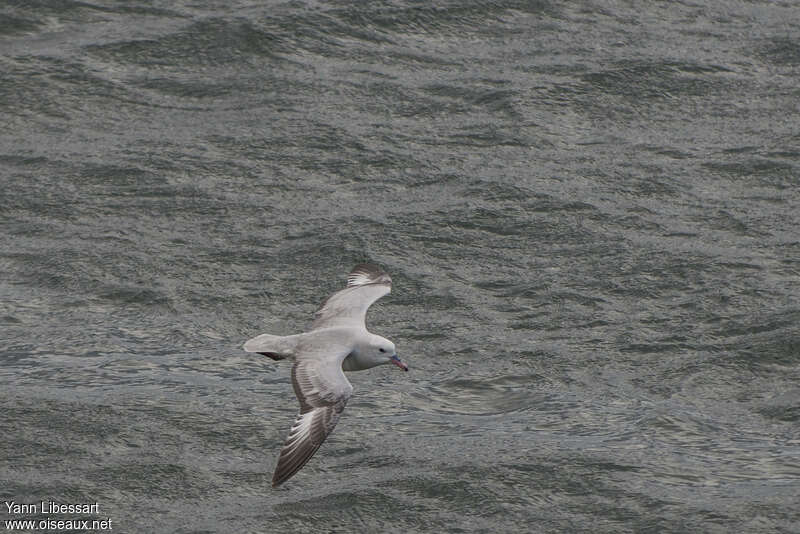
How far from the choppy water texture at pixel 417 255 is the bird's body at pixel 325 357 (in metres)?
0.62

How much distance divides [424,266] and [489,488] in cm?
344

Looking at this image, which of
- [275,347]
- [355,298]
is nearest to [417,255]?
[355,298]

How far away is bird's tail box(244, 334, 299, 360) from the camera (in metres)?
8.94

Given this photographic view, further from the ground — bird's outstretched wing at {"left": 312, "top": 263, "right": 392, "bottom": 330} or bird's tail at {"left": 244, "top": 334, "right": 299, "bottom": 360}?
bird's tail at {"left": 244, "top": 334, "right": 299, "bottom": 360}

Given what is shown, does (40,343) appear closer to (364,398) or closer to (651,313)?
(364,398)

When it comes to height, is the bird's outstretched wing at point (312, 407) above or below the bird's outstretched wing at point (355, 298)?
above

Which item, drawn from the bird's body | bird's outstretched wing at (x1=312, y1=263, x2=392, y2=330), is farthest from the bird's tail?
bird's outstretched wing at (x1=312, y1=263, x2=392, y2=330)

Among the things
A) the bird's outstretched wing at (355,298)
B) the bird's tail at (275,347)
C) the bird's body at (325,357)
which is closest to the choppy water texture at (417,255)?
the bird's outstretched wing at (355,298)

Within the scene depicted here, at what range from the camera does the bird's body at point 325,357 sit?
8023 mm

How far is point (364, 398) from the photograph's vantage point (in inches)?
403

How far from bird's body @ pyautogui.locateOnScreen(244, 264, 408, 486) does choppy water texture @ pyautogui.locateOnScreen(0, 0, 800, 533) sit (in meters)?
0.62

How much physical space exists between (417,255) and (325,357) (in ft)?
11.6

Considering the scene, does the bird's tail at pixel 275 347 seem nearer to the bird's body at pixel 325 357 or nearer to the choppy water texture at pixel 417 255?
the bird's body at pixel 325 357

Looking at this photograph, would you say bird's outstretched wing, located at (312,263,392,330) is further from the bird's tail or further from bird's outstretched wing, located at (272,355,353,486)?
bird's outstretched wing, located at (272,355,353,486)
